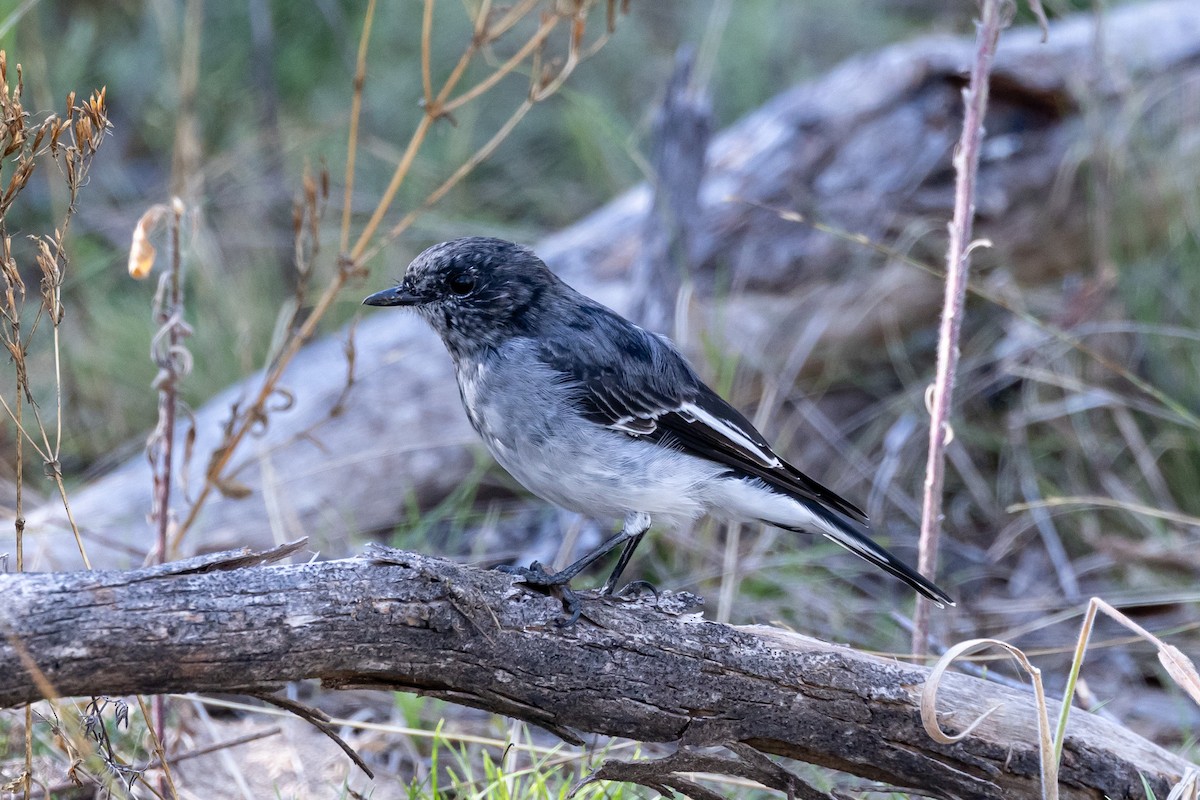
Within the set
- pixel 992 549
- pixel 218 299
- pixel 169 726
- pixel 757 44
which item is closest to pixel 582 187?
pixel 757 44

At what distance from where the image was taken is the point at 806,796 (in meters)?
2.63

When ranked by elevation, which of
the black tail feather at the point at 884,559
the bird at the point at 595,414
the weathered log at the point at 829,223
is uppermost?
the weathered log at the point at 829,223

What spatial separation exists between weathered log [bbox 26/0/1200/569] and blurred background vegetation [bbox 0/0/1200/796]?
332 millimetres

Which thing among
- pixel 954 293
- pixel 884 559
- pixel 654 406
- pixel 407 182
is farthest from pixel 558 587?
pixel 407 182

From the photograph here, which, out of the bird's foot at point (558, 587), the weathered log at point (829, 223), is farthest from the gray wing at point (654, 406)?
the weathered log at point (829, 223)

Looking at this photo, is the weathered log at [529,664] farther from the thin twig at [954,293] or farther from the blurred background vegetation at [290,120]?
the blurred background vegetation at [290,120]

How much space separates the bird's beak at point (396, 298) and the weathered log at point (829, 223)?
4.73 ft

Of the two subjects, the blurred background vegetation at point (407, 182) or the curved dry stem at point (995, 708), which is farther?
the blurred background vegetation at point (407, 182)

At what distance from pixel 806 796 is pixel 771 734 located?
0.17 m

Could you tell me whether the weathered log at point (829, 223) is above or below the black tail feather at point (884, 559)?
above

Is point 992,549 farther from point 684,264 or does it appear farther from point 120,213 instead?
point 120,213

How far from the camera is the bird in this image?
3.11 m

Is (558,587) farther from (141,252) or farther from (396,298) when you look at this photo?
(141,252)

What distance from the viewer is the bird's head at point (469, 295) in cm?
345
